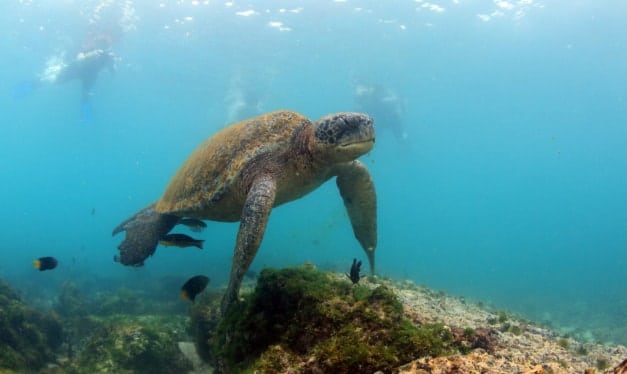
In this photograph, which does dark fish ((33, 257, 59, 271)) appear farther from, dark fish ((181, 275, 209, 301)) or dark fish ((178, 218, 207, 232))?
dark fish ((181, 275, 209, 301))

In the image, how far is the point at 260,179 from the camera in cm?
525

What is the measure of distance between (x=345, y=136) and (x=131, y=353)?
510 centimetres

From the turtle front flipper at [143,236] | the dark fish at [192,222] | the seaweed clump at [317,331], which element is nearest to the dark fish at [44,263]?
the turtle front flipper at [143,236]

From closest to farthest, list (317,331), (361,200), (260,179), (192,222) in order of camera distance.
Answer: (317,331)
(260,179)
(361,200)
(192,222)

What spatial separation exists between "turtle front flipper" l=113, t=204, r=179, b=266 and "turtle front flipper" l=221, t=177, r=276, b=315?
2.99 metres

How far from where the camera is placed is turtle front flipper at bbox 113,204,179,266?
22.2 feet

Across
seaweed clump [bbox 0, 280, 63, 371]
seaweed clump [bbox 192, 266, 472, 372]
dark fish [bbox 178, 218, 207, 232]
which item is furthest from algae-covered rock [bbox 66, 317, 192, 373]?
seaweed clump [bbox 192, 266, 472, 372]

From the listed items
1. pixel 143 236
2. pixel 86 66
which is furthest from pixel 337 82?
pixel 143 236

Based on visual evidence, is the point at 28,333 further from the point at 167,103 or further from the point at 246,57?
the point at 167,103

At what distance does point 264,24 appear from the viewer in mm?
31406

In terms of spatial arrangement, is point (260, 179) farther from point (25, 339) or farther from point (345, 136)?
point (25, 339)

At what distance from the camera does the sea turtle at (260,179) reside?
479 cm

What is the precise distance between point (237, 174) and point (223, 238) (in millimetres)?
55342

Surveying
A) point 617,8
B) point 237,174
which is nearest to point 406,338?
point 237,174
